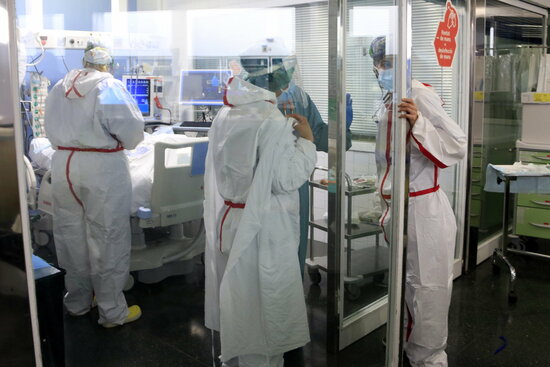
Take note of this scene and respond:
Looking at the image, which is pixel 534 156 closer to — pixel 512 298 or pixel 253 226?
pixel 512 298

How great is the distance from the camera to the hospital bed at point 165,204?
2240 millimetres

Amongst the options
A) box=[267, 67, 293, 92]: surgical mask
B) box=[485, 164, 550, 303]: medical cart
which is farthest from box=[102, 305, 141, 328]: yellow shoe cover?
box=[485, 164, 550, 303]: medical cart

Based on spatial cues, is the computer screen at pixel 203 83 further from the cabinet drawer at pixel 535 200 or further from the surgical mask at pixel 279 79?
the cabinet drawer at pixel 535 200

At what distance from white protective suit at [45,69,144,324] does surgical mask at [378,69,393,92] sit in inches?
39.6

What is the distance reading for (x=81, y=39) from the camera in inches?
67.1

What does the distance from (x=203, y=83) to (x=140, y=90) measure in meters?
0.22

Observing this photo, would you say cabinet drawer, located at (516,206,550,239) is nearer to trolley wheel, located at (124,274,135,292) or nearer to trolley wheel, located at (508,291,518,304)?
trolley wheel, located at (508,291,518,304)

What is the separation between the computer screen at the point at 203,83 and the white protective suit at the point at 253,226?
0.04 meters

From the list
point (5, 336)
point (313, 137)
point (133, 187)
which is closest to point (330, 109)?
Answer: point (313, 137)

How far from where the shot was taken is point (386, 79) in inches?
89.4

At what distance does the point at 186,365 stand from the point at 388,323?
870mm

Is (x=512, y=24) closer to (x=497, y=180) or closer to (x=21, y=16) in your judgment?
(x=497, y=180)

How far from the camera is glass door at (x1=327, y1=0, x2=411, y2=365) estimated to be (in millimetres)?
2139

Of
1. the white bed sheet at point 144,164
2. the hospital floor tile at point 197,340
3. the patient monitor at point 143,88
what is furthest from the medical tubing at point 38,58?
the hospital floor tile at point 197,340
